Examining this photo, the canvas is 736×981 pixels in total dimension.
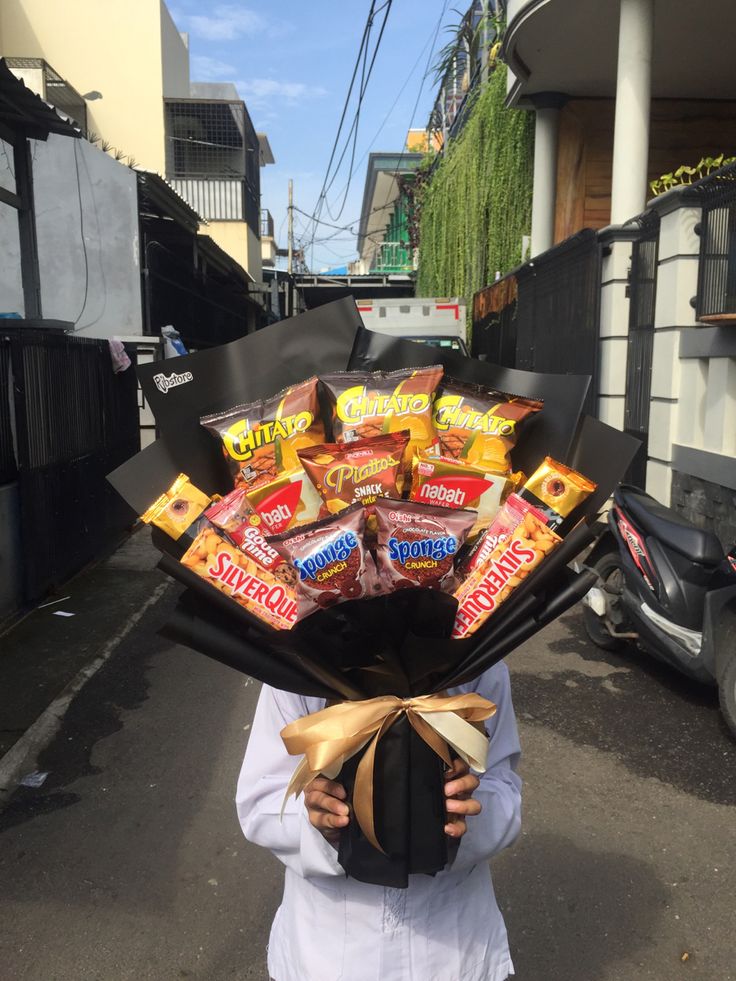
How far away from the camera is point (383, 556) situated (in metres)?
1.39

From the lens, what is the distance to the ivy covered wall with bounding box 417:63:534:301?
45.5ft

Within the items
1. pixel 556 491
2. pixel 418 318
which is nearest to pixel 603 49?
pixel 418 318

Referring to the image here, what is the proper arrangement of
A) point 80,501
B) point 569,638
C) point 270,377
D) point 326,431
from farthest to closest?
point 80,501
point 569,638
point 270,377
point 326,431

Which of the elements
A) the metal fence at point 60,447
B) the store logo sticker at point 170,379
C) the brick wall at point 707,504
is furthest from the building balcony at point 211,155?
the store logo sticker at point 170,379

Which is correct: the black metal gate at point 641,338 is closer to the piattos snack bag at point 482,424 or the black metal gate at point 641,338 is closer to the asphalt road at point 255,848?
the asphalt road at point 255,848

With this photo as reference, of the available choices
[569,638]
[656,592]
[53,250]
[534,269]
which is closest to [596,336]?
[534,269]

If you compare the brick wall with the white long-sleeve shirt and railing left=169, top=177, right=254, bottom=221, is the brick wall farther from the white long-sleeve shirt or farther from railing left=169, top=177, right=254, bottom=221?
railing left=169, top=177, right=254, bottom=221

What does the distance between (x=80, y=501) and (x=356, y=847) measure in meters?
7.14

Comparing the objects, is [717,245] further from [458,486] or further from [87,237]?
[87,237]

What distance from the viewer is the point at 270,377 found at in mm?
1778

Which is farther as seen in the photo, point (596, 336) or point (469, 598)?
point (596, 336)

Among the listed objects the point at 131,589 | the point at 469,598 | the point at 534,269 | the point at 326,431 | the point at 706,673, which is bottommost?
the point at 131,589

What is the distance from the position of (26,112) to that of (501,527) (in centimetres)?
688

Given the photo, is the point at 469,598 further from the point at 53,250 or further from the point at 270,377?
the point at 53,250
